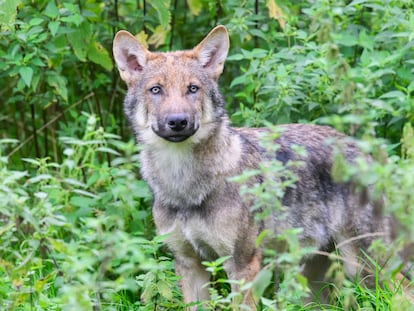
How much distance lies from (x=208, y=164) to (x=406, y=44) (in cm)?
212

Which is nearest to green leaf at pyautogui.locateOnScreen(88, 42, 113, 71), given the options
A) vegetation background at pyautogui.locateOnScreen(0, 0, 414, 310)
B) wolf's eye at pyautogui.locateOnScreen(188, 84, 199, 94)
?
vegetation background at pyautogui.locateOnScreen(0, 0, 414, 310)

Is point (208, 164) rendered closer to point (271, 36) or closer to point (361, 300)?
point (361, 300)

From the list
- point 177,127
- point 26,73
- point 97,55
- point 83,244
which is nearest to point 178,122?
point 177,127

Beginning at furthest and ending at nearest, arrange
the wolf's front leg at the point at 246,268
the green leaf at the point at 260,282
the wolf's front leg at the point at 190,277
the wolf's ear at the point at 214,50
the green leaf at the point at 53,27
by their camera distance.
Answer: the green leaf at the point at 53,27, the wolf's ear at the point at 214,50, the wolf's front leg at the point at 190,277, the wolf's front leg at the point at 246,268, the green leaf at the point at 260,282

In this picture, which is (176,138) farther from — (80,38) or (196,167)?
(80,38)

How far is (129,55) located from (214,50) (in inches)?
23.0

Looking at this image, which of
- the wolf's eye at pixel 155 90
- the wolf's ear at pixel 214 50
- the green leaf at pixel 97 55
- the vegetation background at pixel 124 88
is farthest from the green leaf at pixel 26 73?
the wolf's ear at pixel 214 50

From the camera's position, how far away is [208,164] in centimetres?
568

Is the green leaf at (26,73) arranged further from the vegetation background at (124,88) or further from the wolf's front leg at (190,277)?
the wolf's front leg at (190,277)

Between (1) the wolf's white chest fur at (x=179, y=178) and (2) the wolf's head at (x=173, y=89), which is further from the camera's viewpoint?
(1) the wolf's white chest fur at (x=179, y=178)

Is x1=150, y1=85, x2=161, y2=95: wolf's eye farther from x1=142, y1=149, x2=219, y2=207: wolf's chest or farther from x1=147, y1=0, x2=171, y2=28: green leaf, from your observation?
x1=147, y1=0, x2=171, y2=28: green leaf

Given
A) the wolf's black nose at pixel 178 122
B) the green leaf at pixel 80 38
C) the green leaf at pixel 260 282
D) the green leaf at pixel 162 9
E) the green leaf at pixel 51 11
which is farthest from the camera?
the green leaf at pixel 80 38

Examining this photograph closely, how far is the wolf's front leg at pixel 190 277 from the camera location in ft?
18.9

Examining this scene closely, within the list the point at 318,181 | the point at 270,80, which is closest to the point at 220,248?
the point at 318,181
